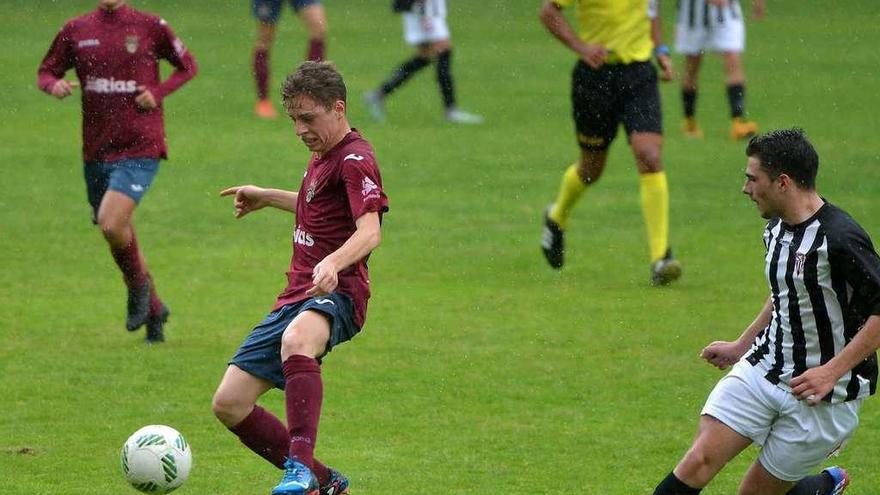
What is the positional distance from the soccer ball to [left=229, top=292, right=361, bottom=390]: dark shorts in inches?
15.7

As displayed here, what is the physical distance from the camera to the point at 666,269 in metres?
10.7

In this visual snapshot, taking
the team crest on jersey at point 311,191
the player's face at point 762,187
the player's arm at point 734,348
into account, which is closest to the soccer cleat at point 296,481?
the team crest on jersey at point 311,191

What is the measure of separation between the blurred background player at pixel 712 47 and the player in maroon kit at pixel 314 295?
34.8 ft

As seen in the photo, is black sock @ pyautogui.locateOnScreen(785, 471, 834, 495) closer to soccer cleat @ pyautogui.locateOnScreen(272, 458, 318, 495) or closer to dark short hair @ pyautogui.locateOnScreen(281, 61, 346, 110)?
soccer cleat @ pyautogui.locateOnScreen(272, 458, 318, 495)

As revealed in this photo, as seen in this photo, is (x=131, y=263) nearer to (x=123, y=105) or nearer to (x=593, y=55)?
(x=123, y=105)

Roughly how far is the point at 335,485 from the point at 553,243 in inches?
206

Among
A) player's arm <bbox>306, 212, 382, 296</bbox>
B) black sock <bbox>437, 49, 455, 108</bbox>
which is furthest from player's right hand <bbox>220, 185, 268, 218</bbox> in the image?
black sock <bbox>437, 49, 455, 108</bbox>

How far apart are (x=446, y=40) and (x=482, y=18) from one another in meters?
8.85

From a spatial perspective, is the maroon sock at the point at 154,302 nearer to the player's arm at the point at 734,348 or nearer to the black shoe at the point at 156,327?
the black shoe at the point at 156,327

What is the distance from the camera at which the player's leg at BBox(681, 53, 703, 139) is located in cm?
1641

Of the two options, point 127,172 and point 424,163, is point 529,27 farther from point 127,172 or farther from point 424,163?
point 127,172

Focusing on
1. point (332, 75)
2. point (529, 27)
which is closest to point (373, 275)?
point (332, 75)

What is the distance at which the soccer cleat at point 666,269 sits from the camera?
34.9 feet

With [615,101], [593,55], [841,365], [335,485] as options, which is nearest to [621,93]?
[615,101]
